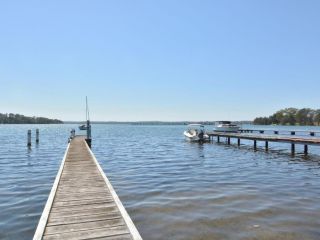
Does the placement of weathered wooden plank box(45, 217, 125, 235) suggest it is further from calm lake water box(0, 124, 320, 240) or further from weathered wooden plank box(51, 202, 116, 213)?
calm lake water box(0, 124, 320, 240)

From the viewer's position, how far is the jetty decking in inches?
258

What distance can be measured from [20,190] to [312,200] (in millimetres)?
12256

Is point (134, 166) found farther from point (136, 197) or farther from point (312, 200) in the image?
point (312, 200)

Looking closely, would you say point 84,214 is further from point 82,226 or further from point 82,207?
point 82,226

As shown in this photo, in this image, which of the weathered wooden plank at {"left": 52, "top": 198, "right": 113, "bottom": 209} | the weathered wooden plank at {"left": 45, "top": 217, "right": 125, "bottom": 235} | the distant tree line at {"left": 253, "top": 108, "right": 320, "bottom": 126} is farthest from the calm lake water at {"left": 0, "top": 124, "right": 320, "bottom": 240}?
the distant tree line at {"left": 253, "top": 108, "right": 320, "bottom": 126}

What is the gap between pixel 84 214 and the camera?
7.92 meters

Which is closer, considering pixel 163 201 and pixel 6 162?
pixel 163 201

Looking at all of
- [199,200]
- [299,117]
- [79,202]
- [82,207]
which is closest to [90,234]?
[82,207]

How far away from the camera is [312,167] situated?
2217 cm

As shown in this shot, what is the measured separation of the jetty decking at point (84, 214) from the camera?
6.56 meters

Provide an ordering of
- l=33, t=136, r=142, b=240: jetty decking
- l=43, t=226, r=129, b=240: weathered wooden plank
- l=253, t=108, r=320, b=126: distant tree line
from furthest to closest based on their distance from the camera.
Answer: l=253, t=108, r=320, b=126: distant tree line → l=33, t=136, r=142, b=240: jetty decking → l=43, t=226, r=129, b=240: weathered wooden plank

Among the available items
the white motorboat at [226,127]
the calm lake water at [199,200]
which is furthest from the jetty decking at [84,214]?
the white motorboat at [226,127]

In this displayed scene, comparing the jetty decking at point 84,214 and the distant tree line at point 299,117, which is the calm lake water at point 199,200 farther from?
the distant tree line at point 299,117

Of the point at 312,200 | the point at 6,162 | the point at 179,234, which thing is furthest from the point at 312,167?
the point at 6,162
